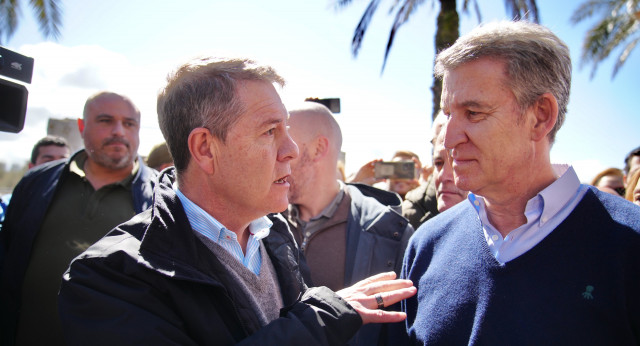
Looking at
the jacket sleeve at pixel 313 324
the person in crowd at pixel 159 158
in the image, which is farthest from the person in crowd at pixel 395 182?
the jacket sleeve at pixel 313 324

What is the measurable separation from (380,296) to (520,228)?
0.56 meters

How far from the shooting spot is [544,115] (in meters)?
1.57

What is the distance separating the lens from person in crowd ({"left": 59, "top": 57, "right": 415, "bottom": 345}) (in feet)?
4.25

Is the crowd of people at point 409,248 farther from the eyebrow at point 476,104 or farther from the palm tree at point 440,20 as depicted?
the palm tree at point 440,20

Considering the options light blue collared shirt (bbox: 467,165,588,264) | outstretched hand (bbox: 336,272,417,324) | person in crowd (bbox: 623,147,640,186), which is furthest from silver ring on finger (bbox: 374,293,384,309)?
person in crowd (bbox: 623,147,640,186)

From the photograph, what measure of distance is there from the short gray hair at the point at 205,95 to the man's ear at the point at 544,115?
109 cm

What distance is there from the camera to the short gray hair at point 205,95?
1608mm

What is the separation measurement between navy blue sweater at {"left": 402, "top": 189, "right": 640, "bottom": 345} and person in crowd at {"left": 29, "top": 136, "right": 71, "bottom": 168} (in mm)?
5405

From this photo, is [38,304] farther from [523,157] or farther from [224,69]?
[523,157]

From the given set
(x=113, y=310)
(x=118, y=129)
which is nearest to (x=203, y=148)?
(x=113, y=310)

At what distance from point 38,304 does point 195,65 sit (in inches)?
82.2

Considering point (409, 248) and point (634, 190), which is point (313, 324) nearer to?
point (409, 248)

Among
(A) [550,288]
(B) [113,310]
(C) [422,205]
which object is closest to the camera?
(B) [113,310]

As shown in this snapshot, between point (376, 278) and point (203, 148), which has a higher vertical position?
point (203, 148)
